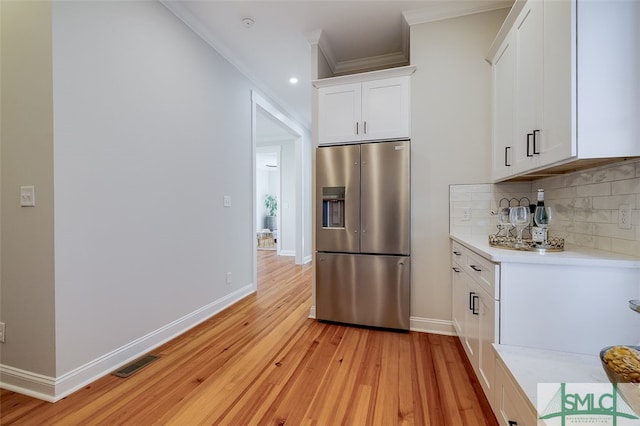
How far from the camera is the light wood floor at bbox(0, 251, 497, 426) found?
1470mm

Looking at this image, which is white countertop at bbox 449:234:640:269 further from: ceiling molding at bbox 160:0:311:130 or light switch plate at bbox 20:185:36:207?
ceiling molding at bbox 160:0:311:130

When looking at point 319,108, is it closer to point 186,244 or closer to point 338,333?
point 186,244

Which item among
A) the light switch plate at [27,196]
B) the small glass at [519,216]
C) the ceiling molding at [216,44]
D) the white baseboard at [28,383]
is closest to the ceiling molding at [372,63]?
the ceiling molding at [216,44]

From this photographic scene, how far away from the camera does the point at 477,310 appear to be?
5.45ft

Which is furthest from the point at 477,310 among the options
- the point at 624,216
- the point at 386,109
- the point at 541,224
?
the point at 386,109

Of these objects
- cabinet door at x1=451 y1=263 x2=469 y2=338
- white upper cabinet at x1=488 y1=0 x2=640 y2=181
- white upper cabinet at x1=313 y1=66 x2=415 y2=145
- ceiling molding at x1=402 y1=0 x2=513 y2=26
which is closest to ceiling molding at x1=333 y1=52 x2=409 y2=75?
ceiling molding at x1=402 y1=0 x2=513 y2=26

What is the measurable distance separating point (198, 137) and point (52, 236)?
146 cm

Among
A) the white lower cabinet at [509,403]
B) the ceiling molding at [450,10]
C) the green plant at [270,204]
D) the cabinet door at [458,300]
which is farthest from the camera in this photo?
the green plant at [270,204]

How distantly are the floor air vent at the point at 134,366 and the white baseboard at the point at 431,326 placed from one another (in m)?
2.16

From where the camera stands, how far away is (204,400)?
160 cm

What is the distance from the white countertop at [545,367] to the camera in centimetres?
99

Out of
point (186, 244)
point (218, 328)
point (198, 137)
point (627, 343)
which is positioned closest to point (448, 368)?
point (627, 343)

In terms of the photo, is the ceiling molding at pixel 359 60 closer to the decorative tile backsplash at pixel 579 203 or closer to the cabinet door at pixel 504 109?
the cabinet door at pixel 504 109

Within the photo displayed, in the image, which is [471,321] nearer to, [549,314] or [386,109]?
[549,314]
